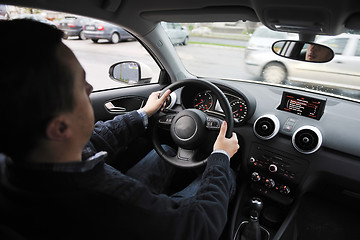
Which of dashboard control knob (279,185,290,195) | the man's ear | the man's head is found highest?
the man's head

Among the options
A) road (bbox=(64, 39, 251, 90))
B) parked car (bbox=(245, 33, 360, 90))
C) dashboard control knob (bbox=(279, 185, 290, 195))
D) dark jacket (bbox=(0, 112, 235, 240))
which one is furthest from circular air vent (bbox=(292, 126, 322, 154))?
parked car (bbox=(245, 33, 360, 90))

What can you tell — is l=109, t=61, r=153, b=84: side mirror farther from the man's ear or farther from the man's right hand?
the man's ear

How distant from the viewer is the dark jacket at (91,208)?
83cm

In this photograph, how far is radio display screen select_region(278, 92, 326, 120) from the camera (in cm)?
202

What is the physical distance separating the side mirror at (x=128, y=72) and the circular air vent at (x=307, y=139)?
5.46ft

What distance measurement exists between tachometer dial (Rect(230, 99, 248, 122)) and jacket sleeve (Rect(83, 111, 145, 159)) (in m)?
0.87

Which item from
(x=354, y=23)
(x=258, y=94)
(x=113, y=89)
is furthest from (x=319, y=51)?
(x=113, y=89)

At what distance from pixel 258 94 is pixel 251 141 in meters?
0.55

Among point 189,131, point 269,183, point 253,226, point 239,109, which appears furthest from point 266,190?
point 189,131

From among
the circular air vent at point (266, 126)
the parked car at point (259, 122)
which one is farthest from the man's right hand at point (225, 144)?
the circular air vent at point (266, 126)

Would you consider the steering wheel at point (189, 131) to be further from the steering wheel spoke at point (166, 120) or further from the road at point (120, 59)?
the road at point (120, 59)

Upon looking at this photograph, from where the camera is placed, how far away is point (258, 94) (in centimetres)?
252

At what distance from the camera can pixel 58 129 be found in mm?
871

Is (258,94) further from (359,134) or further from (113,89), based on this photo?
(113,89)
